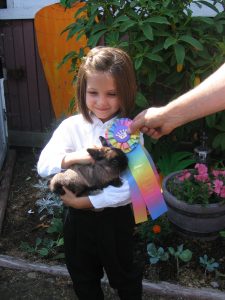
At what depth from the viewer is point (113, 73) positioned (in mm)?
1908

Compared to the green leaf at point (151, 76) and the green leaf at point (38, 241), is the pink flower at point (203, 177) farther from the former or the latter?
the green leaf at point (38, 241)

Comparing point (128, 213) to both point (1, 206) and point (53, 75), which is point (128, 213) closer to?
point (1, 206)

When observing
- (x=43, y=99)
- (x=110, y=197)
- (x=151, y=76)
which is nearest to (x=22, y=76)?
(x=43, y=99)

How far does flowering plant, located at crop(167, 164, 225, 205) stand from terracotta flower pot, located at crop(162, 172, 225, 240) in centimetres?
6

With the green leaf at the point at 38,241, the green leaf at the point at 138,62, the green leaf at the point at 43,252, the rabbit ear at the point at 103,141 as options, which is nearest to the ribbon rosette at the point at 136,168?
the rabbit ear at the point at 103,141

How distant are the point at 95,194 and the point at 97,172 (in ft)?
0.39

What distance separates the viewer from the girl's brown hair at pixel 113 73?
6.28 feet

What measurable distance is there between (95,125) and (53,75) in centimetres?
301

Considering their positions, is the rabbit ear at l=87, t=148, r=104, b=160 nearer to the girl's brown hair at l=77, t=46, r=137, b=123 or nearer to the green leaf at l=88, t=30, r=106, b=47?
the girl's brown hair at l=77, t=46, r=137, b=123

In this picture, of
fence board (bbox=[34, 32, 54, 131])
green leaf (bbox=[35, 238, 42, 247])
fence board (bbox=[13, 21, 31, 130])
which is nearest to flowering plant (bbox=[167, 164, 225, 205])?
green leaf (bbox=[35, 238, 42, 247])

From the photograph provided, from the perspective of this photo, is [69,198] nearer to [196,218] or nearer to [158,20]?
[196,218]

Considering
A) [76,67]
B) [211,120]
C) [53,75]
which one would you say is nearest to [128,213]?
[211,120]

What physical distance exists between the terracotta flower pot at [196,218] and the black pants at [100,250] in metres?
0.87

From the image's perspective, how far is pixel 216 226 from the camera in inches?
124
